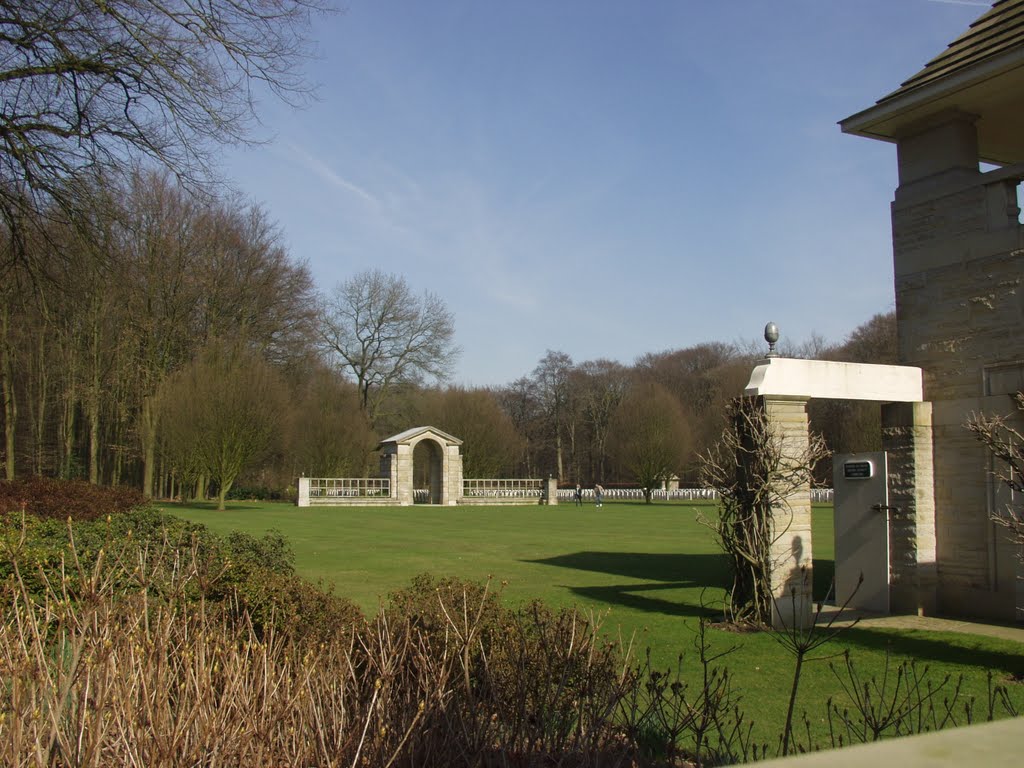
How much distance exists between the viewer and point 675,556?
18.5 meters

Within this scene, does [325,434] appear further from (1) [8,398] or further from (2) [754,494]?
(2) [754,494]

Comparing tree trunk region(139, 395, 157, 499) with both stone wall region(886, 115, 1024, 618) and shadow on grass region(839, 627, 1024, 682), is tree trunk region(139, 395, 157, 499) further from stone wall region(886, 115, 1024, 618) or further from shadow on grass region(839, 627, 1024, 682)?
shadow on grass region(839, 627, 1024, 682)

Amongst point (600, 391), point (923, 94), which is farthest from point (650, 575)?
point (600, 391)

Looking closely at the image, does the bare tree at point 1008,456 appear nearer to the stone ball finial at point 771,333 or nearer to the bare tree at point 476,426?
the stone ball finial at point 771,333

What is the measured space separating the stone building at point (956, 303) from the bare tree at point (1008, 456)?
0.81ft

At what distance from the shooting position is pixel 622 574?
15.2 metres

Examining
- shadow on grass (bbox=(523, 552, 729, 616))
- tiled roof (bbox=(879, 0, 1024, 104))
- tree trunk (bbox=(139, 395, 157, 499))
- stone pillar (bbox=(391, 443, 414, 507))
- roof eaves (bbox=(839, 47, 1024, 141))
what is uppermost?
tiled roof (bbox=(879, 0, 1024, 104))

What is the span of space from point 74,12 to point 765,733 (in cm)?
1330

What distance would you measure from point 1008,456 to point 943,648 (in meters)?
2.39

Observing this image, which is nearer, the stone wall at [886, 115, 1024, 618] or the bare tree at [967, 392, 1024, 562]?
the bare tree at [967, 392, 1024, 562]

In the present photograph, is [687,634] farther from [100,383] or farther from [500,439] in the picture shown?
[500,439]

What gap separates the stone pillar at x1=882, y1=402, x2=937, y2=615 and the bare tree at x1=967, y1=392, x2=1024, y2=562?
29.3 inches

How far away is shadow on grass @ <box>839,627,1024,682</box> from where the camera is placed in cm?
825

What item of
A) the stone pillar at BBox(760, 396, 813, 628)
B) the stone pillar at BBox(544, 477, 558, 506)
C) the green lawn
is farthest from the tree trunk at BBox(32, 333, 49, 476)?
the stone pillar at BBox(760, 396, 813, 628)
